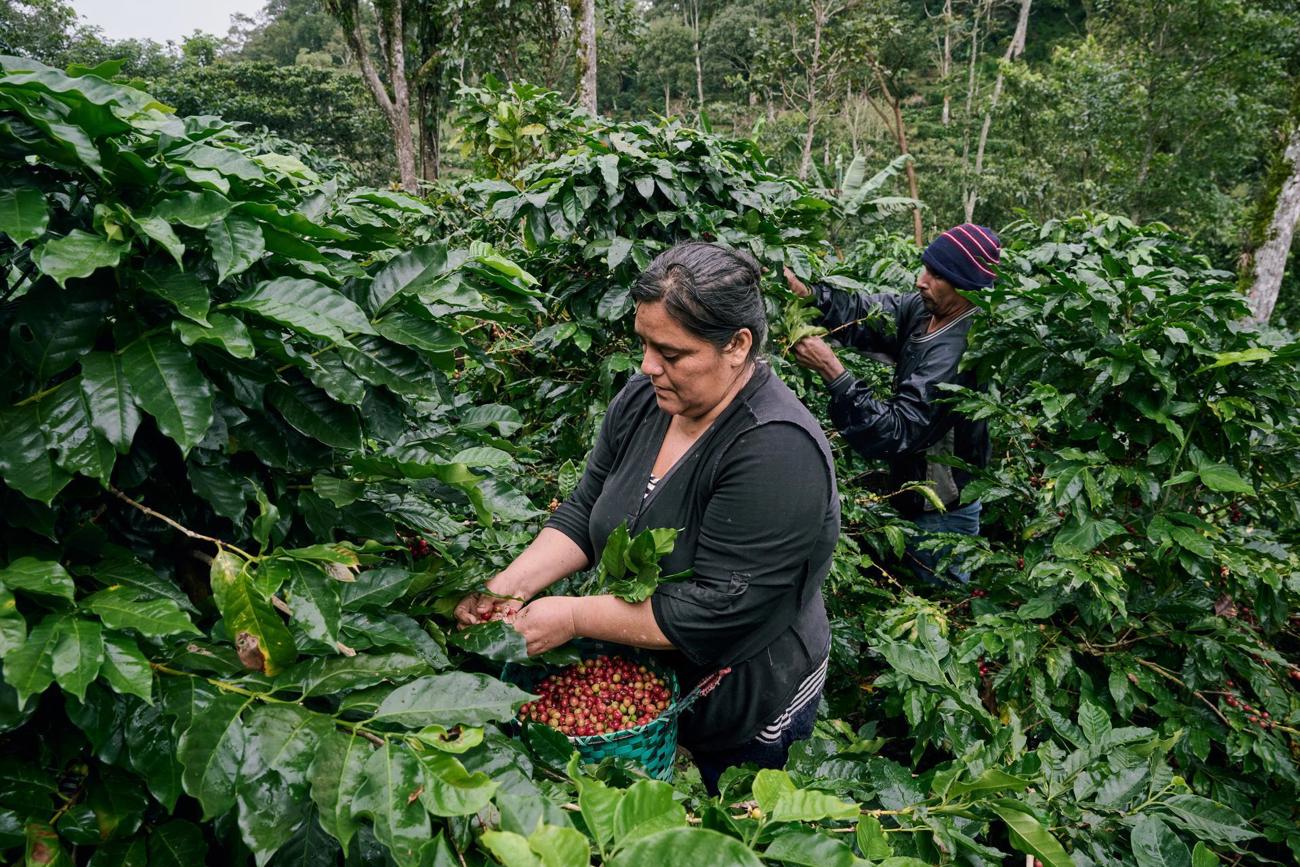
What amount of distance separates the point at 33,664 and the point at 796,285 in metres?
2.94

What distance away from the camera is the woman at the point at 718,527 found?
1.78 metres

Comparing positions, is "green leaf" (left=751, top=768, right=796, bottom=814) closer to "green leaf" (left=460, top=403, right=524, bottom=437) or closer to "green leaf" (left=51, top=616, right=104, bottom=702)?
"green leaf" (left=51, top=616, right=104, bottom=702)

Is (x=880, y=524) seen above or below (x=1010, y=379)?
below

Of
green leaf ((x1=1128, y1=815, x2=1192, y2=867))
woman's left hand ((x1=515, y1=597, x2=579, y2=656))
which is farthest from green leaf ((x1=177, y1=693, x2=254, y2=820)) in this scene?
green leaf ((x1=1128, y1=815, x2=1192, y2=867))

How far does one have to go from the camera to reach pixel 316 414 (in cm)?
131

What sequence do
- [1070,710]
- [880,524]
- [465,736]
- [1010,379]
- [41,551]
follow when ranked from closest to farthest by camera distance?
[465,736] < [41,551] < [1070,710] < [1010,379] < [880,524]

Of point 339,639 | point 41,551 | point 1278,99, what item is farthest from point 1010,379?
point 1278,99

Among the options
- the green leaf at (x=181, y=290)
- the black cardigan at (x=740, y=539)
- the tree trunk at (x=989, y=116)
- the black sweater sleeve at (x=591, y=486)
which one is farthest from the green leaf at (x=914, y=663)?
the tree trunk at (x=989, y=116)

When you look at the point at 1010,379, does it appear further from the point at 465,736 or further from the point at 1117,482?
the point at 465,736

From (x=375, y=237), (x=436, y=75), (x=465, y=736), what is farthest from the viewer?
(x=436, y=75)

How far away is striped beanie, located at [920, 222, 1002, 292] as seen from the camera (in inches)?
129

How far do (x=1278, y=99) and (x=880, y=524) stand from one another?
19560mm

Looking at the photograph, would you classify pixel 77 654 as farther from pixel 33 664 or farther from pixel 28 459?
pixel 28 459

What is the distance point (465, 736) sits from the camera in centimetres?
96
